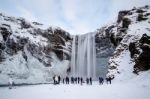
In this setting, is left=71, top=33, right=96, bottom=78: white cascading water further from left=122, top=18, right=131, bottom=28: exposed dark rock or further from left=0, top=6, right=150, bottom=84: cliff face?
left=122, top=18, right=131, bottom=28: exposed dark rock

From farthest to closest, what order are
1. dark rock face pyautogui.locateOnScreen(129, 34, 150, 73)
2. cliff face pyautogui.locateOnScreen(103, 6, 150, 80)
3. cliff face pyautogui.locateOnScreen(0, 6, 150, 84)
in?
cliff face pyautogui.locateOnScreen(0, 6, 150, 84) → cliff face pyautogui.locateOnScreen(103, 6, 150, 80) → dark rock face pyautogui.locateOnScreen(129, 34, 150, 73)

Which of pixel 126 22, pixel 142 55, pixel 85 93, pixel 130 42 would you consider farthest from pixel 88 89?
pixel 126 22

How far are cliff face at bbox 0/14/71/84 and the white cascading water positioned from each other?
5.70ft

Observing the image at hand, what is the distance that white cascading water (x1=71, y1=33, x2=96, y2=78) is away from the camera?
4500 centimetres

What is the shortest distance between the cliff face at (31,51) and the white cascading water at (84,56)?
5.70 ft

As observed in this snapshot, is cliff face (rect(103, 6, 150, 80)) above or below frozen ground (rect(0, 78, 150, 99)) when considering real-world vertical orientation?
above

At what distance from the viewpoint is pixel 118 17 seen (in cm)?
4638

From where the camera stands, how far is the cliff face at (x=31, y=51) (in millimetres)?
35906

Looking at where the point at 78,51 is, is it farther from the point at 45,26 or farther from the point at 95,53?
the point at 45,26

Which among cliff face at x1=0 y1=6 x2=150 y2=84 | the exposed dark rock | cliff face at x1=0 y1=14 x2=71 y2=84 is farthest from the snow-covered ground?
the exposed dark rock

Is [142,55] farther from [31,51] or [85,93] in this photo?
[31,51]

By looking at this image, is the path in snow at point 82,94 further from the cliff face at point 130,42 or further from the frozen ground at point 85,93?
the cliff face at point 130,42

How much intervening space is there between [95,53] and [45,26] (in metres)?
14.3

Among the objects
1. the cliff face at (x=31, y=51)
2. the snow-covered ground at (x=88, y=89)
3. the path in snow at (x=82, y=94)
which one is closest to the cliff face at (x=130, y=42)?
the snow-covered ground at (x=88, y=89)
